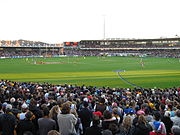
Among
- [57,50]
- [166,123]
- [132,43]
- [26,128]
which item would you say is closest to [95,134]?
[26,128]

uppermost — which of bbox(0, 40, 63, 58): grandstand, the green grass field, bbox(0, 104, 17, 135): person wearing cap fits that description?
bbox(0, 40, 63, 58): grandstand

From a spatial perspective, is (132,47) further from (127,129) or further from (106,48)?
(127,129)

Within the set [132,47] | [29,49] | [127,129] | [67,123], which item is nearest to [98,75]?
[67,123]

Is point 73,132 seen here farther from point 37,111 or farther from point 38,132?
point 37,111

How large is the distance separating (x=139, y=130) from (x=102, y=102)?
3352 mm

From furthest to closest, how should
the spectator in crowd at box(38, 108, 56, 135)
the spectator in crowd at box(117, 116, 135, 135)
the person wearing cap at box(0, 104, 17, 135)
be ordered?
the person wearing cap at box(0, 104, 17, 135) → the spectator in crowd at box(38, 108, 56, 135) → the spectator in crowd at box(117, 116, 135, 135)

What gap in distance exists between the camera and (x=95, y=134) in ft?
16.6

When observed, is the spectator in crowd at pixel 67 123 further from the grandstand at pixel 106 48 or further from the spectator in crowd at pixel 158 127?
the grandstand at pixel 106 48

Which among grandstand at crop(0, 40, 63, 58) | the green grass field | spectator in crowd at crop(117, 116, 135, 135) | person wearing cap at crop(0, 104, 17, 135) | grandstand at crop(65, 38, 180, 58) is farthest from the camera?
grandstand at crop(0, 40, 63, 58)

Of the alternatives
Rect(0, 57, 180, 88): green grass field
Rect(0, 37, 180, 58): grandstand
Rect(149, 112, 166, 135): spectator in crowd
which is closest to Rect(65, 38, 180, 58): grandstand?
Rect(0, 37, 180, 58): grandstand

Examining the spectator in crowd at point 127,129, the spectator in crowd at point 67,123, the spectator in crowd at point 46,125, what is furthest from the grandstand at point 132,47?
the spectator in crowd at point 46,125

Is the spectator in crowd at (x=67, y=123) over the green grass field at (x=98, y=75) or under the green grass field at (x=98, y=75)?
over

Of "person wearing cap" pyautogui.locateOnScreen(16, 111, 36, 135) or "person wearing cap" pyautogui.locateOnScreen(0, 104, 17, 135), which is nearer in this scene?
"person wearing cap" pyautogui.locateOnScreen(16, 111, 36, 135)

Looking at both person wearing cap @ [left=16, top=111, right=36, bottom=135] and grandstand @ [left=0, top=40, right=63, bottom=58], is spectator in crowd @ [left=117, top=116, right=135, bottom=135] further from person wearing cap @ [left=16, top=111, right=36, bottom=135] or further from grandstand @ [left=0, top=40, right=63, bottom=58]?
grandstand @ [left=0, top=40, right=63, bottom=58]
